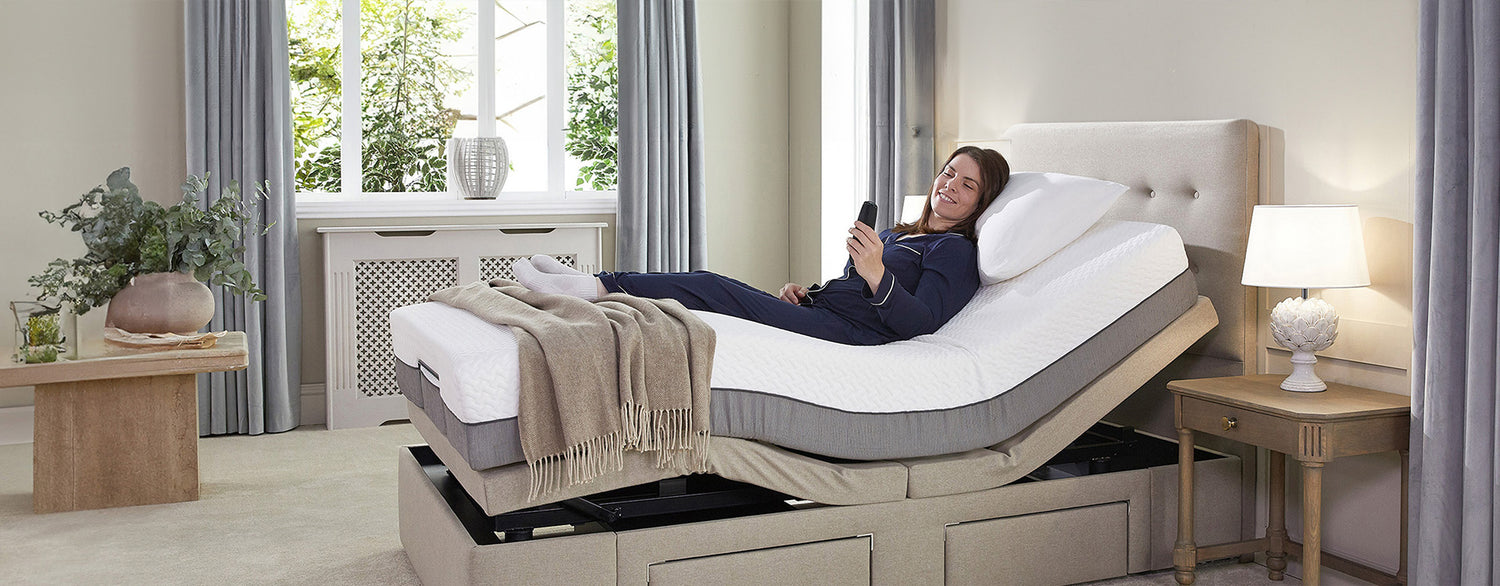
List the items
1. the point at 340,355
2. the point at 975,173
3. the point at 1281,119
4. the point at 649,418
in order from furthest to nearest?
the point at 340,355 → the point at 975,173 → the point at 1281,119 → the point at 649,418

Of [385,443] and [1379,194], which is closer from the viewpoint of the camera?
[1379,194]

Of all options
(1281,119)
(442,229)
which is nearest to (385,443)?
(442,229)

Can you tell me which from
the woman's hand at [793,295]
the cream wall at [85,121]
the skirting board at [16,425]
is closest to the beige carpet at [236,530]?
the skirting board at [16,425]

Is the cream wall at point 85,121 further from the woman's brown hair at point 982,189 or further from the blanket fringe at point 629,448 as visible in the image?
the blanket fringe at point 629,448

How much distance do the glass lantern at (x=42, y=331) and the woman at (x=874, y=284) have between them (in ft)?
4.78

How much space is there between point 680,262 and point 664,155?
46 centimetres

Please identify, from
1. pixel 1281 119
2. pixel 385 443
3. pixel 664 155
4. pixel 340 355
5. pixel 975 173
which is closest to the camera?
pixel 1281 119

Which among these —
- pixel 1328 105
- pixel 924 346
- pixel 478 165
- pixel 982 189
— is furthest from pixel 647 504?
pixel 478 165

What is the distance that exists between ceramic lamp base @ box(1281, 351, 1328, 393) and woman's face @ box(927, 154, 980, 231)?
0.90 meters

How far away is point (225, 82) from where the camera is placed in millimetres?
4359

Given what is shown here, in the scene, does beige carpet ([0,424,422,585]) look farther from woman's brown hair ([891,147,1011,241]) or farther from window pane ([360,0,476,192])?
woman's brown hair ([891,147,1011,241])

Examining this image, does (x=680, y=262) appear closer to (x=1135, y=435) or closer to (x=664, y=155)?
(x=664, y=155)

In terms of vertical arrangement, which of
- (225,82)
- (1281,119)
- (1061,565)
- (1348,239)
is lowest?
(1061,565)

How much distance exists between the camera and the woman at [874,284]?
9.14 ft
